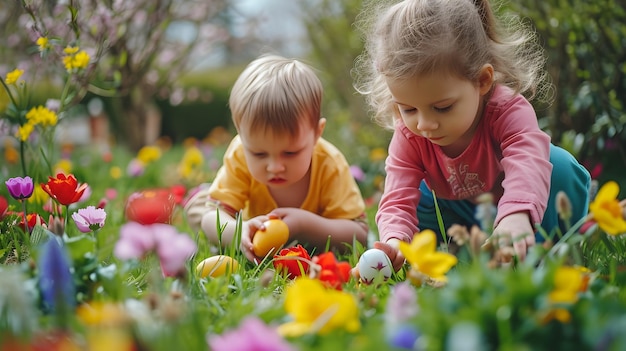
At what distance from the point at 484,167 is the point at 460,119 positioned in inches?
11.4

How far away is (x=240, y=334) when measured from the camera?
0.86 meters

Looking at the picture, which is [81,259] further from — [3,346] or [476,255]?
[476,255]

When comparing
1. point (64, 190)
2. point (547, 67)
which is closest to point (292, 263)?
point (64, 190)

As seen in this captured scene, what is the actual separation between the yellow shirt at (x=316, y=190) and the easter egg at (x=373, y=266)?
2.46 ft

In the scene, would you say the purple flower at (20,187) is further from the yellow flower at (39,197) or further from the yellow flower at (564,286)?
the yellow flower at (564,286)

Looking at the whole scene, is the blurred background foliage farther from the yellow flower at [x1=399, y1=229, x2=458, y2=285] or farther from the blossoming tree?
the yellow flower at [x1=399, y1=229, x2=458, y2=285]

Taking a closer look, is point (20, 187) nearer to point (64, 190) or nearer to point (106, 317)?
point (64, 190)

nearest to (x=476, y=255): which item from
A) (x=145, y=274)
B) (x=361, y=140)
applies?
(x=145, y=274)

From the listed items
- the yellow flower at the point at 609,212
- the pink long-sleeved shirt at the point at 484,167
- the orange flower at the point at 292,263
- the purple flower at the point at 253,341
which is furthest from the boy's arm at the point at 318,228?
the purple flower at the point at 253,341

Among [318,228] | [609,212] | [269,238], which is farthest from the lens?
[318,228]

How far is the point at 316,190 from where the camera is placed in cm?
240

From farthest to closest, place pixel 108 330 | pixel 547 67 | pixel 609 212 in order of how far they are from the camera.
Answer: pixel 547 67
pixel 609 212
pixel 108 330

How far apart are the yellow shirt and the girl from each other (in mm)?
293

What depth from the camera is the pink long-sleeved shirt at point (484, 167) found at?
1695mm
